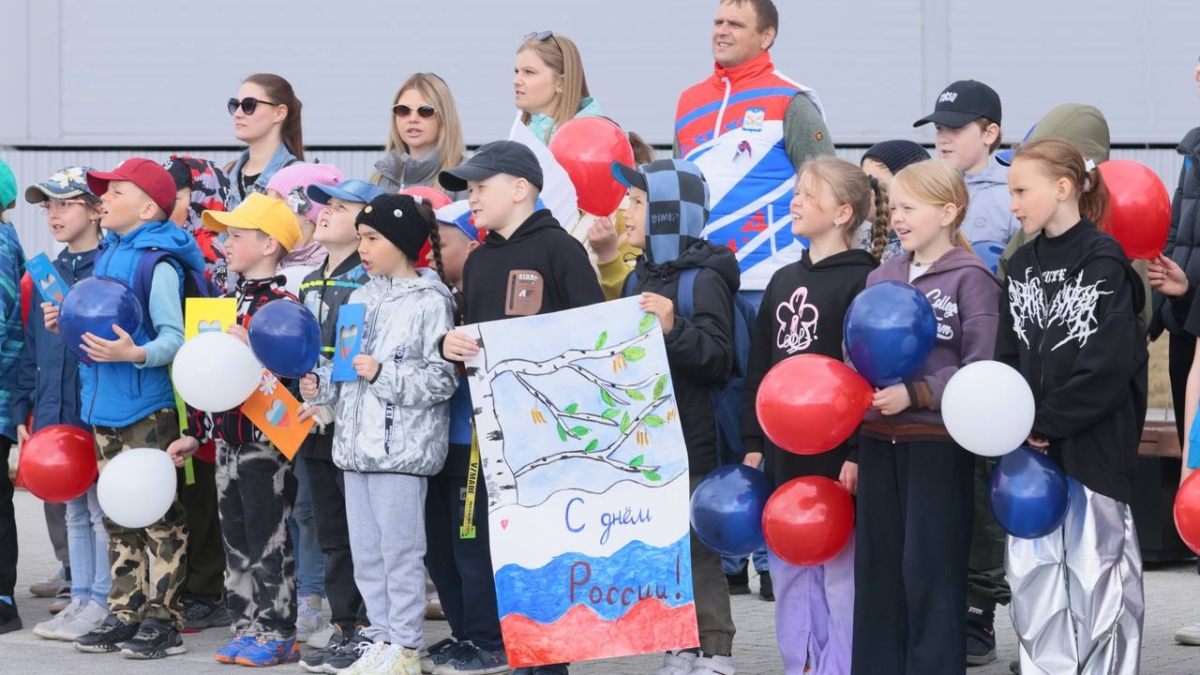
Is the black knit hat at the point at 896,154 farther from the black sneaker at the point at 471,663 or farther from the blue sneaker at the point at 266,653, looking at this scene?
the blue sneaker at the point at 266,653

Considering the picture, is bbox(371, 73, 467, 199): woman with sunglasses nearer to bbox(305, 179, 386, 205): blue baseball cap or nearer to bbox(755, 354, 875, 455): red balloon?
bbox(305, 179, 386, 205): blue baseball cap

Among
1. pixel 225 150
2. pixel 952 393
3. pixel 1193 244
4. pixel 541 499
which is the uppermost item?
pixel 225 150

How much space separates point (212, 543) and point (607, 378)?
2.89m

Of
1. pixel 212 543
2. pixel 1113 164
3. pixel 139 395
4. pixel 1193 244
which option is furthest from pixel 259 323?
pixel 1193 244

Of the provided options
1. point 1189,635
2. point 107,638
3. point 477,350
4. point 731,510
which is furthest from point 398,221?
point 1189,635

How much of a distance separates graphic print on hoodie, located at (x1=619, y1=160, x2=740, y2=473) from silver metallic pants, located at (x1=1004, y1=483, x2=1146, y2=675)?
130 centimetres

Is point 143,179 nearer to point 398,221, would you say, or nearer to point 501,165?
point 398,221

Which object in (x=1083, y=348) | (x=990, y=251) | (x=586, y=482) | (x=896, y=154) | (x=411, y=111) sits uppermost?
(x=411, y=111)

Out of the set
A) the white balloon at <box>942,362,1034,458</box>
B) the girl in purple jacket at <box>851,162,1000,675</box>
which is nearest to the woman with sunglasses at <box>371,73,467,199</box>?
the girl in purple jacket at <box>851,162,1000,675</box>

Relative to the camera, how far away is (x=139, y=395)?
22.6ft

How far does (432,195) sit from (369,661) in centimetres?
215

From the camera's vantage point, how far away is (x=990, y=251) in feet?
22.1

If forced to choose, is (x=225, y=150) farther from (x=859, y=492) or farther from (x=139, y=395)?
(x=859, y=492)

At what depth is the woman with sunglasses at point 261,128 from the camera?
8.02 m
